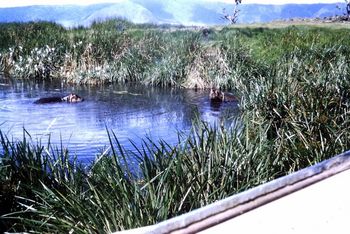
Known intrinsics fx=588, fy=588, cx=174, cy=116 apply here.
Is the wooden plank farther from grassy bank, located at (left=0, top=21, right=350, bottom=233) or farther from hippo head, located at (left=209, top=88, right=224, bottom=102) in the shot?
hippo head, located at (left=209, top=88, right=224, bottom=102)

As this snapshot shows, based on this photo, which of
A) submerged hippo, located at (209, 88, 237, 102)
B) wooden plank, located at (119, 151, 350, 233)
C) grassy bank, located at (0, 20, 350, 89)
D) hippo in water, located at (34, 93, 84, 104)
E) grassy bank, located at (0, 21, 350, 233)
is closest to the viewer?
wooden plank, located at (119, 151, 350, 233)

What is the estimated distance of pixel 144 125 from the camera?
→ 8758mm

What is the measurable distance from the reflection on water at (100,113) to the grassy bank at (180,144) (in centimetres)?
39

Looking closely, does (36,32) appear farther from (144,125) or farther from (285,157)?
(285,157)

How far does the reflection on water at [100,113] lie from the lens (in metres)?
7.72

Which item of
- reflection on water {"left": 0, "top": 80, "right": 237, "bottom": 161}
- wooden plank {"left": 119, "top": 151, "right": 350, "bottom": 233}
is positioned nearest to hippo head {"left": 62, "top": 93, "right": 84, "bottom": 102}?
reflection on water {"left": 0, "top": 80, "right": 237, "bottom": 161}

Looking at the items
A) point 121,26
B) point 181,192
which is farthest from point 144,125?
point 121,26

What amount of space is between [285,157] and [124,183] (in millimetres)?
1870

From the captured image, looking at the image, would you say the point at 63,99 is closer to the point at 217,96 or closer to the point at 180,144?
the point at 217,96

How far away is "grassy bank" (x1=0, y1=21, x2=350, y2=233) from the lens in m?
3.48

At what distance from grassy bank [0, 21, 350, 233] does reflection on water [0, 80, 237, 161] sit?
39 centimetres

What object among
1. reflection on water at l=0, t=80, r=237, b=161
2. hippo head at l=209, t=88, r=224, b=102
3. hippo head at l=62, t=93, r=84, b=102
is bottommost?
reflection on water at l=0, t=80, r=237, b=161

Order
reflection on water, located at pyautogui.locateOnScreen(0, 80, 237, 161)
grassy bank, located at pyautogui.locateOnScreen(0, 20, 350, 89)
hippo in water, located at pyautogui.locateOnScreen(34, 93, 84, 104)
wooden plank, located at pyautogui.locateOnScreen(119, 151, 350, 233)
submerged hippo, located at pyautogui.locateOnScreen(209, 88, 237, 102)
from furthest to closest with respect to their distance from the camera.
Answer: grassy bank, located at pyautogui.locateOnScreen(0, 20, 350, 89) → hippo in water, located at pyautogui.locateOnScreen(34, 93, 84, 104) → submerged hippo, located at pyautogui.locateOnScreen(209, 88, 237, 102) → reflection on water, located at pyautogui.locateOnScreen(0, 80, 237, 161) → wooden plank, located at pyautogui.locateOnScreen(119, 151, 350, 233)

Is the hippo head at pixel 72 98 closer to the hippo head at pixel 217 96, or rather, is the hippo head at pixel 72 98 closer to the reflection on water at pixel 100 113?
the reflection on water at pixel 100 113
